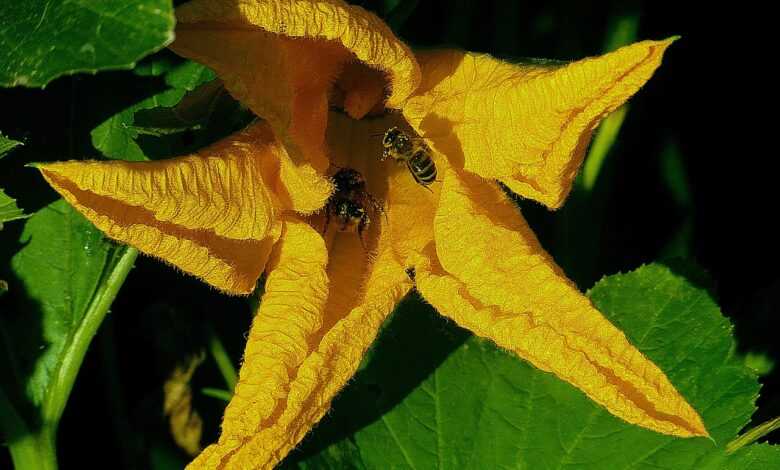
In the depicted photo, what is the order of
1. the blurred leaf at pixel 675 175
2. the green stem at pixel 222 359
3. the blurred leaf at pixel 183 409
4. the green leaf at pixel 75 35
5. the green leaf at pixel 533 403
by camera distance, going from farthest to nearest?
the blurred leaf at pixel 675 175 → the blurred leaf at pixel 183 409 → the green stem at pixel 222 359 → the green leaf at pixel 533 403 → the green leaf at pixel 75 35

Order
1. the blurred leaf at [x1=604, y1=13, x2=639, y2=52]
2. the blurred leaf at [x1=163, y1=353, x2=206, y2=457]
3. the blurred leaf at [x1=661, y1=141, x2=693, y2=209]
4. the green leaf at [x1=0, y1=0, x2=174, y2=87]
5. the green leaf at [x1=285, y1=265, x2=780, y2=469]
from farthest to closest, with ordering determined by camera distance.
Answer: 1. the blurred leaf at [x1=661, y1=141, x2=693, y2=209]
2. the blurred leaf at [x1=163, y1=353, x2=206, y2=457]
3. the blurred leaf at [x1=604, y1=13, x2=639, y2=52]
4. the green leaf at [x1=285, y1=265, x2=780, y2=469]
5. the green leaf at [x1=0, y1=0, x2=174, y2=87]

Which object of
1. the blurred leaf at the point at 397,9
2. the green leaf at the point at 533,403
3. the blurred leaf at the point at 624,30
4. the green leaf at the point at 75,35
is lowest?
the green leaf at the point at 533,403

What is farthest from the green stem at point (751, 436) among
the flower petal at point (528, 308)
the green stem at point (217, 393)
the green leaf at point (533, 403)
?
the green stem at point (217, 393)

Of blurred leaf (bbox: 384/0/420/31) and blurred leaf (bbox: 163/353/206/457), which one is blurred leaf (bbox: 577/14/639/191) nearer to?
blurred leaf (bbox: 384/0/420/31)

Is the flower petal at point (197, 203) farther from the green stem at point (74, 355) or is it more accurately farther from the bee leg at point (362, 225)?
the green stem at point (74, 355)

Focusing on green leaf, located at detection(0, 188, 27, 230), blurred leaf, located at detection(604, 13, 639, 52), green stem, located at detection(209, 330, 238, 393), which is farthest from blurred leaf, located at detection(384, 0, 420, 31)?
green stem, located at detection(209, 330, 238, 393)
